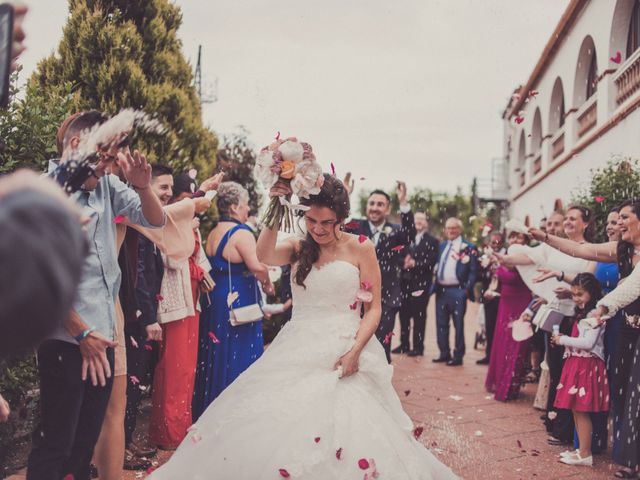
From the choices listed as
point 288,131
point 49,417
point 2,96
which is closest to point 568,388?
point 288,131

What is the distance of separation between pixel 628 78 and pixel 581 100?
3.73m

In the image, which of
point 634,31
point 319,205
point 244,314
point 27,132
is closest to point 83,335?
point 319,205

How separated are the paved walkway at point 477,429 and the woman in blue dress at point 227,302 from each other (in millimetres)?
789

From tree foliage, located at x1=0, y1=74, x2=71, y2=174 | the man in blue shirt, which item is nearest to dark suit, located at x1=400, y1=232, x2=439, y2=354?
tree foliage, located at x1=0, y1=74, x2=71, y2=174

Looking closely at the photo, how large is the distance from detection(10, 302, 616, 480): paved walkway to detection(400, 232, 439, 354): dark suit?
1.13 m

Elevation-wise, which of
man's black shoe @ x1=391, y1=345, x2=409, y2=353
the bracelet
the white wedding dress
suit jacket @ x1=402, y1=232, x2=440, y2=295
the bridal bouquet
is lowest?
man's black shoe @ x1=391, y1=345, x2=409, y2=353

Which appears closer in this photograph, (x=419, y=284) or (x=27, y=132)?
(x=27, y=132)

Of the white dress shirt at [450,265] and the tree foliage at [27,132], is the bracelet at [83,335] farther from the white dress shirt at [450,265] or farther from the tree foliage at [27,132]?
the white dress shirt at [450,265]

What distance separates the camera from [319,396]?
327 centimetres

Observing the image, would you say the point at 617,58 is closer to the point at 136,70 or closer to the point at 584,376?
the point at 584,376

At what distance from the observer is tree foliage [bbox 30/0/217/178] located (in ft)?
18.5

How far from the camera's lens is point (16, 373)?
3.69 m

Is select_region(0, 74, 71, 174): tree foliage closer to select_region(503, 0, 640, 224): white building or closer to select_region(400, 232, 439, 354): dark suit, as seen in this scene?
select_region(503, 0, 640, 224): white building

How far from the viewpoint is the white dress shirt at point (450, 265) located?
9.37 metres
